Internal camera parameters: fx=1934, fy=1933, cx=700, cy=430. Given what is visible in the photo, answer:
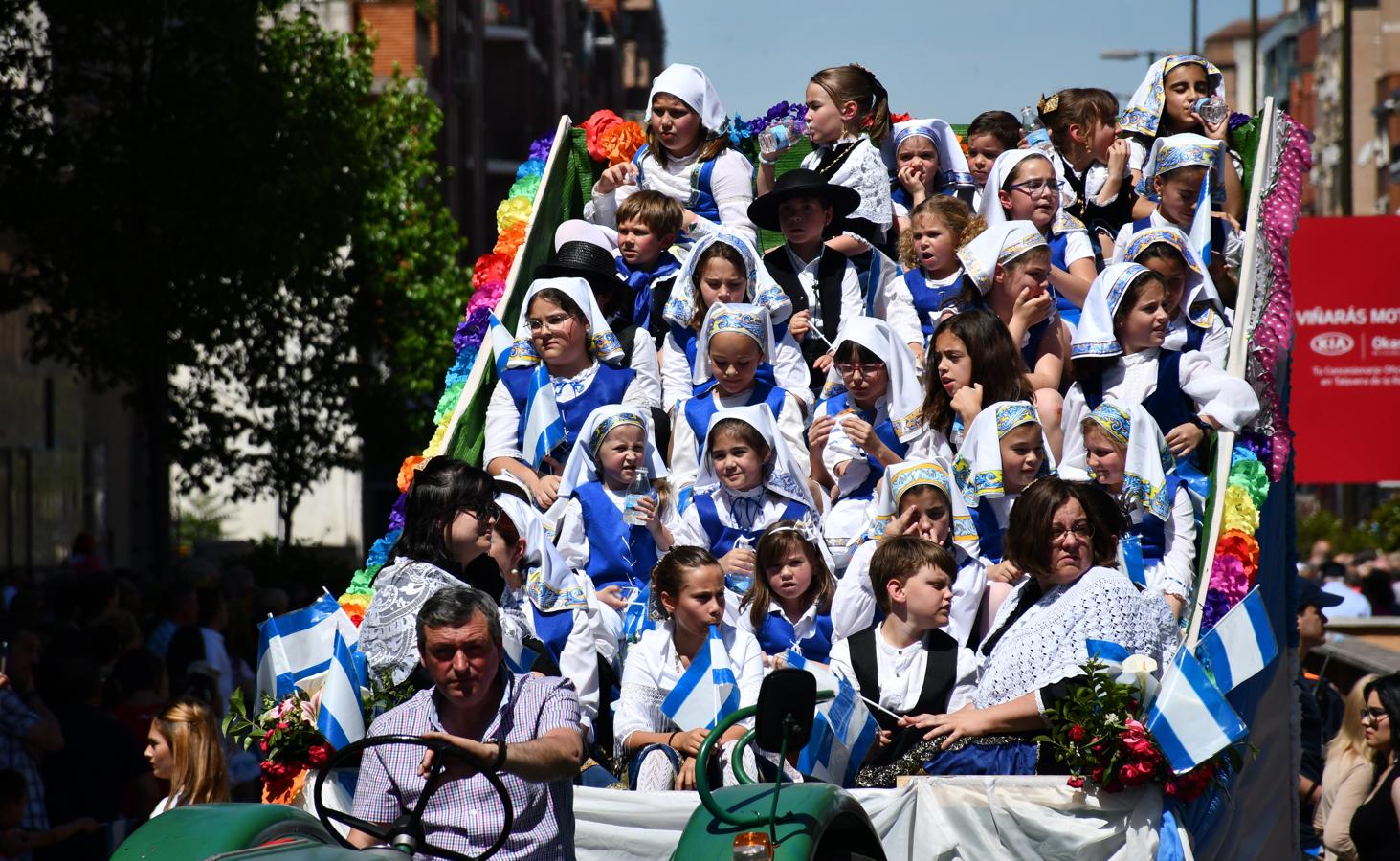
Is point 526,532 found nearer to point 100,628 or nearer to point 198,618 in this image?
point 100,628

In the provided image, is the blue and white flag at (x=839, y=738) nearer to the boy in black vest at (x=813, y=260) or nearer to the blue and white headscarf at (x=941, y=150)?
the boy in black vest at (x=813, y=260)

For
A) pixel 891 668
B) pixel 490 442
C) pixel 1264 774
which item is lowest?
pixel 1264 774

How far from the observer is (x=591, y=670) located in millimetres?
7305

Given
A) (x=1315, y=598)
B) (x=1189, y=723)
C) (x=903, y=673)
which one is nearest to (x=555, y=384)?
(x=903, y=673)

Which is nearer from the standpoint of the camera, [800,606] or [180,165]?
[800,606]

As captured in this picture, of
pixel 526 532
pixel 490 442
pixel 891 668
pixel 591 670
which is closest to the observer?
pixel 891 668

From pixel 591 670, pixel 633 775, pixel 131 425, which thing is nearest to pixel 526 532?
pixel 591 670

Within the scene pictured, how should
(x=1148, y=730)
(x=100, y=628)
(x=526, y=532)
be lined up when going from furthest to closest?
(x=100, y=628)
(x=526, y=532)
(x=1148, y=730)

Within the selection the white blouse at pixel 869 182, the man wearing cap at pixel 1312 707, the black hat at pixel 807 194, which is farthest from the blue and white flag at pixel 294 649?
the man wearing cap at pixel 1312 707

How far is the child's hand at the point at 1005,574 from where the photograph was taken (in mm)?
7449

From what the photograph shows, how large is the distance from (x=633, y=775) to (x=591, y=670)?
655 mm

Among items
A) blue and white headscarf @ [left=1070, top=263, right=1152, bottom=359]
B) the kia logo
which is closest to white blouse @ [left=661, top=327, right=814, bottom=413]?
blue and white headscarf @ [left=1070, top=263, right=1152, bottom=359]

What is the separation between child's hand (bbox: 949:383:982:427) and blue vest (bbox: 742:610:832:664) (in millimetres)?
1220

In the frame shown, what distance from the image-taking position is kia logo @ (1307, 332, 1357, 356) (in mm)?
15031
